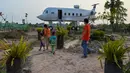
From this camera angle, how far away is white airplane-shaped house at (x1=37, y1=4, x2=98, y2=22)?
41.0m

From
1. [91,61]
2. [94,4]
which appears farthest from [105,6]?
[91,61]

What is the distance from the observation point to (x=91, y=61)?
10562 millimetres

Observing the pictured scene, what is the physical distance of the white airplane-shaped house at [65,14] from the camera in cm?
4103

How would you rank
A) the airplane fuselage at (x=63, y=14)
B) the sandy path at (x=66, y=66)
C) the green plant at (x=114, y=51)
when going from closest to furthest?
the green plant at (x=114, y=51) < the sandy path at (x=66, y=66) < the airplane fuselage at (x=63, y=14)

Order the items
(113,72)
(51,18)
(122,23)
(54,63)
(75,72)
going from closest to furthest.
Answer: (113,72) → (75,72) → (54,63) → (51,18) → (122,23)

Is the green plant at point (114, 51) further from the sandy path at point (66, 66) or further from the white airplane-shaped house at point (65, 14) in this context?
the white airplane-shaped house at point (65, 14)

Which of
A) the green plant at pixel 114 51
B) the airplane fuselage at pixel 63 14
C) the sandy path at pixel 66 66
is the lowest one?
the sandy path at pixel 66 66

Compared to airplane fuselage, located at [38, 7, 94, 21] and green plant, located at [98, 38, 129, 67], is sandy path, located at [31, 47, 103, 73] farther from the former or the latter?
airplane fuselage, located at [38, 7, 94, 21]

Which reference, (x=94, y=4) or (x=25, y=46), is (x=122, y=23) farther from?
(x=25, y=46)

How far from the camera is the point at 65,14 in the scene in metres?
42.8

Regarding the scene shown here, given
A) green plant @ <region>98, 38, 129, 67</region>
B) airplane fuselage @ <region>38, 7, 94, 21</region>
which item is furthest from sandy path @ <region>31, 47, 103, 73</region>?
airplane fuselage @ <region>38, 7, 94, 21</region>

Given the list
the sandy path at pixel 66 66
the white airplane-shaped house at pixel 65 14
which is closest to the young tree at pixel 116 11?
the white airplane-shaped house at pixel 65 14

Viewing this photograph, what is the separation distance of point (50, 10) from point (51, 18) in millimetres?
1266

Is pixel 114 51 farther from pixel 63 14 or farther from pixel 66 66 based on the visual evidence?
pixel 63 14
